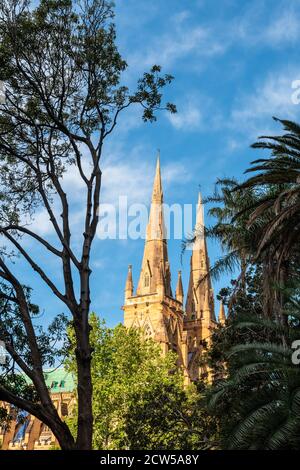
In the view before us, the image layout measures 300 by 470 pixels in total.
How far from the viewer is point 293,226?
16734mm

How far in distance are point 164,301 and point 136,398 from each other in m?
57.8

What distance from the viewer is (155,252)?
8400 centimetres

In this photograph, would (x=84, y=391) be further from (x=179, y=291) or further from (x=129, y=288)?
(x=179, y=291)

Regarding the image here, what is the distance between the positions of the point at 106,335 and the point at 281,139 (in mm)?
28725

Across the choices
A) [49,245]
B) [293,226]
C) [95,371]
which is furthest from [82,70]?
[95,371]

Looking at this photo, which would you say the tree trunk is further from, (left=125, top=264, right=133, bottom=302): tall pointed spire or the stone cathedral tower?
(left=125, top=264, right=133, bottom=302): tall pointed spire

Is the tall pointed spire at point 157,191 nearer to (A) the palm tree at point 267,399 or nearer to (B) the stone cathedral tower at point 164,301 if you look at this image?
(B) the stone cathedral tower at point 164,301

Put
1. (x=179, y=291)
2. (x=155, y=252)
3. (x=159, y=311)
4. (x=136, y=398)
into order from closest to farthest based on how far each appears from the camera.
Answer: (x=136, y=398), (x=159, y=311), (x=155, y=252), (x=179, y=291)

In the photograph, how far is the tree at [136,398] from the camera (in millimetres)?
20016

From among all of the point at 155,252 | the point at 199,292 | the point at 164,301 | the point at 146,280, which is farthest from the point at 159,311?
the point at 199,292

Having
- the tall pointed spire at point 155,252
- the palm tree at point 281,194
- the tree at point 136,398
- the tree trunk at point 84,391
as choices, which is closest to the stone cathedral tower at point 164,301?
the tall pointed spire at point 155,252

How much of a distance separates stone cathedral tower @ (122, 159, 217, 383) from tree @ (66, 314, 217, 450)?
95.5ft

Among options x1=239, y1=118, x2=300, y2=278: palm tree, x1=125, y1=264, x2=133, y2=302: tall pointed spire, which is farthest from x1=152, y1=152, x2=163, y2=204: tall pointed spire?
x1=239, y1=118, x2=300, y2=278: palm tree
